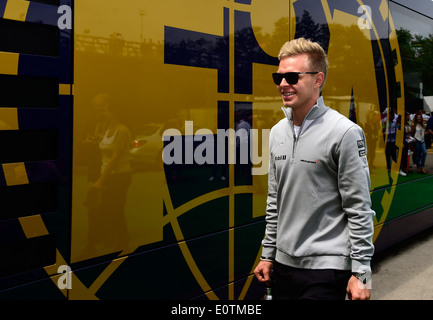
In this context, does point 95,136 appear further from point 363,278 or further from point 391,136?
point 391,136

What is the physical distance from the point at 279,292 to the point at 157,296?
2.78 ft

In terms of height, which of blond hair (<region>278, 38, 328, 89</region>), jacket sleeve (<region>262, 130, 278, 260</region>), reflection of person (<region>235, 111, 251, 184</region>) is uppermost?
blond hair (<region>278, 38, 328, 89</region>)

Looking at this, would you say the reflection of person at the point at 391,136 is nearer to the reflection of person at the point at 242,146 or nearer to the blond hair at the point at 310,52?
the reflection of person at the point at 242,146

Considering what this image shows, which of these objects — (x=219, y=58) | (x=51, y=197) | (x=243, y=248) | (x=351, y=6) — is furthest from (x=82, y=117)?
(x=351, y=6)

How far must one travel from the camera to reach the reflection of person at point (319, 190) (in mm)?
1867

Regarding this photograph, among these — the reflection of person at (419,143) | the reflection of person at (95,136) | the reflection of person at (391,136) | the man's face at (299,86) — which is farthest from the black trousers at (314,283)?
the reflection of person at (419,143)

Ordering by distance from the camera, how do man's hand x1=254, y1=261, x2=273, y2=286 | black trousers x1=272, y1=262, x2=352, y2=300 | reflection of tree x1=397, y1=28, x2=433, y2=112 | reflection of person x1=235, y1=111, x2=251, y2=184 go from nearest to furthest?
1. black trousers x1=272, y1=262, x2=352, y2=300
2. man's hand x1=254, y1=261, x2=273, y2=286
3. reflection of person x1=235, y1=111, x2=251, y2=184
4. reflection of tree x1=397, y1=28, x2=433, y2=112

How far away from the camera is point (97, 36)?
2348 millimetres

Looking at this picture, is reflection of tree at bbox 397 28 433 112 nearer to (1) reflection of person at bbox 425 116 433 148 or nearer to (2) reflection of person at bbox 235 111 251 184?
(1) reflection of person at bbox 425 116 433 148

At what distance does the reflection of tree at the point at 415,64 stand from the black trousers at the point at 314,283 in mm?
3989

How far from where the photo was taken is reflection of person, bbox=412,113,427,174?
559cm

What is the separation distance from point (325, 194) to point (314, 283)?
0.37 m

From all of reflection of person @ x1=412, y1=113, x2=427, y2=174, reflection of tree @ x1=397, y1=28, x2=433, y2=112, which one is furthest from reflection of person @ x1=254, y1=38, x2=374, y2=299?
reflection of person @ x1=412, y1=113, x2=427, y2=174

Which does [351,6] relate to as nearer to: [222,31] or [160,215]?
[222,31]
